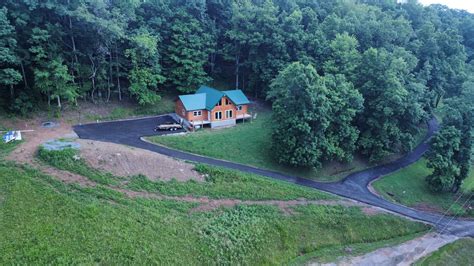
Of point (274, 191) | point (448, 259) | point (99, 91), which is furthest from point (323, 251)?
point (99, 91)

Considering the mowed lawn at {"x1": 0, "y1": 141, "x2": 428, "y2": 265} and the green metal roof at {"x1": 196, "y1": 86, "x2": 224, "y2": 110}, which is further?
the green metal roof at {"x1": 196, "y1": 86, "x2": 224, "y2": 110}

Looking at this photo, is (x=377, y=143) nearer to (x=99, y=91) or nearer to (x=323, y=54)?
(x=323, y=54)

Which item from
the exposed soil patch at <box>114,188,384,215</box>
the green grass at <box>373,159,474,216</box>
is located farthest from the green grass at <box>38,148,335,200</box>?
the green grass at <box>373,159,474,216</box>

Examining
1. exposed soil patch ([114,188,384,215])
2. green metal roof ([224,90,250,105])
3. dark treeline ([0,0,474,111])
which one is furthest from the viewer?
green metal roof ([224,90,250,105])

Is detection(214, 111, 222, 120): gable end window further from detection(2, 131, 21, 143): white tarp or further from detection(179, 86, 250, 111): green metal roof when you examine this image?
detection(2, 131, 21, 143): white tarp

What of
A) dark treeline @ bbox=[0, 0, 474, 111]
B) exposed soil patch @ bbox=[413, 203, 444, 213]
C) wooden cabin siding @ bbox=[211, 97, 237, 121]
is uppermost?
dark treeline @ bbox=[0, 0, 474, 111]

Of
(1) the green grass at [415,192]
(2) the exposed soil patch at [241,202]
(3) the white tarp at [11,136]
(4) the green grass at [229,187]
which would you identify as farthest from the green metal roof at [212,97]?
(1) the green grass at [415,192]
